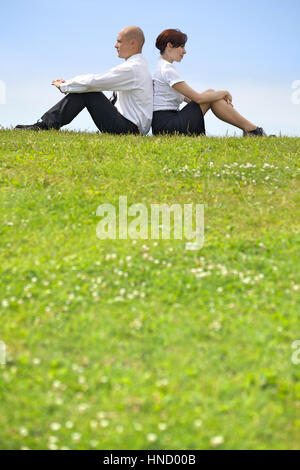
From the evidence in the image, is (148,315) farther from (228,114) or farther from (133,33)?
(133,33)

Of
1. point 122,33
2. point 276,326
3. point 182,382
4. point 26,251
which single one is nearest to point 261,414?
point 182,382

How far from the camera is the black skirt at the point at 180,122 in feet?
45.2

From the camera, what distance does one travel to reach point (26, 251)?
8.02 meters

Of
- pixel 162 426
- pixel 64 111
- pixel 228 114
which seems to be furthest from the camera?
pixel 228 114

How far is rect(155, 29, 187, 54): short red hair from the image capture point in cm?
1334

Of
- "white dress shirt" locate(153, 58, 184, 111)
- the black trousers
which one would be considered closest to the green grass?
the black trousers

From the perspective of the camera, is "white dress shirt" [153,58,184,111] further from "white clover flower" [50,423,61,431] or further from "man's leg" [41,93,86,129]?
"white clover flower" [50,423,61,431]

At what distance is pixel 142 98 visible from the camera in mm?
13477

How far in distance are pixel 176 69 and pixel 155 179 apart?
421 cm

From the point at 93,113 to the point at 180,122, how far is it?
2.48m

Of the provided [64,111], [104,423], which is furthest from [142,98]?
[104,423]
